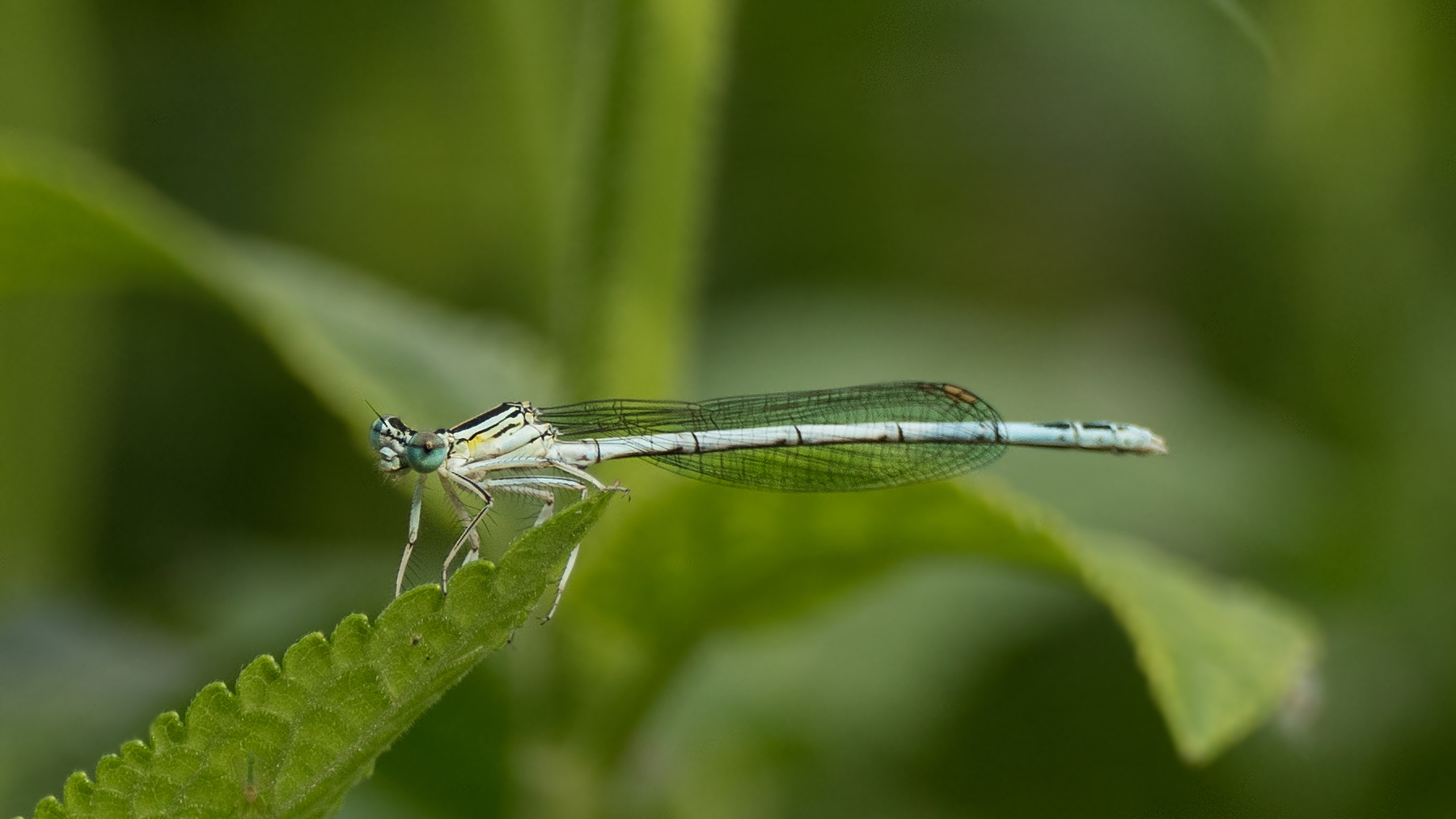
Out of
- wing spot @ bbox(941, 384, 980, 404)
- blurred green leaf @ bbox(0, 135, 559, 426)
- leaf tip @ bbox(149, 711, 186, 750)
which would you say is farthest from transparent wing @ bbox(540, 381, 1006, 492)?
leaf tip @ bbox(149, 711, 186, 750)

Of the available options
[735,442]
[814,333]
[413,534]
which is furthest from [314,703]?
[814,333]

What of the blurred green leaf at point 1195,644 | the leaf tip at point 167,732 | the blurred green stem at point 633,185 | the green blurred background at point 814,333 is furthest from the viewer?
the green blurred background at point 814,333

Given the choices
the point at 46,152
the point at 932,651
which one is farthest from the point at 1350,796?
the point at 46,152

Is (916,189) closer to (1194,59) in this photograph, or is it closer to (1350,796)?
(1194,59)

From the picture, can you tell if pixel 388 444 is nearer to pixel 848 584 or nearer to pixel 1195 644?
pixel 848 584

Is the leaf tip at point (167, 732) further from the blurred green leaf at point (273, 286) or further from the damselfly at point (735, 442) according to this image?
the blurred green leaf at point (273, 286)

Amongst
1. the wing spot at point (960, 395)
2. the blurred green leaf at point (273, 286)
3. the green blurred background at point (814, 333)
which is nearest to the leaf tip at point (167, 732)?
the green blurred background at point (814, 333)
